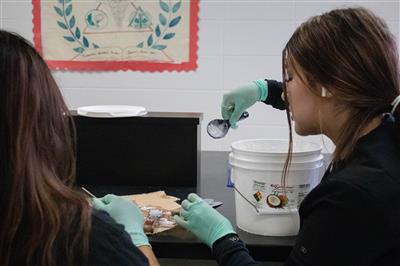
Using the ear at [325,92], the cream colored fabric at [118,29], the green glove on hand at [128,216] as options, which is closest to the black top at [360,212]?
the ear at [325,92]

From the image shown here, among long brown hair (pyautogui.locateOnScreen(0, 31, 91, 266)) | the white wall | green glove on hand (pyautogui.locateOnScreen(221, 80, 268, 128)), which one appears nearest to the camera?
long brown hair (pyautogui.locateOnScreen(0, 31, 91, 266))

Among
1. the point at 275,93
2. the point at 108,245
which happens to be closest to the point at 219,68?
the point at 275,93

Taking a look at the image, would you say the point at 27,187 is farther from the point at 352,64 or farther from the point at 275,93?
the point at 275,93

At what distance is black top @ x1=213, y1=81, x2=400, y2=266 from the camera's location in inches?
35.8

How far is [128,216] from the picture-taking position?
1.11m

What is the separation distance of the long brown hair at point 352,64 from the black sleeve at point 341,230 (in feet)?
0.39

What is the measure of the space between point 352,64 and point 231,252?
47 centimetres

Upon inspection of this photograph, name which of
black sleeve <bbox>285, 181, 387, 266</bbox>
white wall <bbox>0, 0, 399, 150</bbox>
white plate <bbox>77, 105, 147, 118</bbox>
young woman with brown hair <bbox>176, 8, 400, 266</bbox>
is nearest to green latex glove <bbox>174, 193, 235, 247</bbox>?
young woman with brown hair <bbox>176, 8, 400, 266</bbox>

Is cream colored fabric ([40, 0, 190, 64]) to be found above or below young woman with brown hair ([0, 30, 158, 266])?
above

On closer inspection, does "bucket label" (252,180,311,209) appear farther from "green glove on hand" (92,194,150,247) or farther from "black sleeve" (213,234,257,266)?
"green glove on hand" (92,194,150,247)

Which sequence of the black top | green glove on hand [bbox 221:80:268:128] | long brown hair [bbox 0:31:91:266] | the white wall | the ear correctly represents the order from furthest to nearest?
the white wall < green glove on hand [bbox 221:80:268:128] < the ear < the black top < long brown hair [bbox 0:31:91:266]

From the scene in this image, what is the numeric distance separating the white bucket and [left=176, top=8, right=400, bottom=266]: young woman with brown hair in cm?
Answer: 9

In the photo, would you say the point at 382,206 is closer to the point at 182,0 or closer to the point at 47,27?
the point at 182,0

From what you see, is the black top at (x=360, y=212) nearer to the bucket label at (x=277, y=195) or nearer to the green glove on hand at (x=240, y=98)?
the bucket label at (x=277, y=195)
